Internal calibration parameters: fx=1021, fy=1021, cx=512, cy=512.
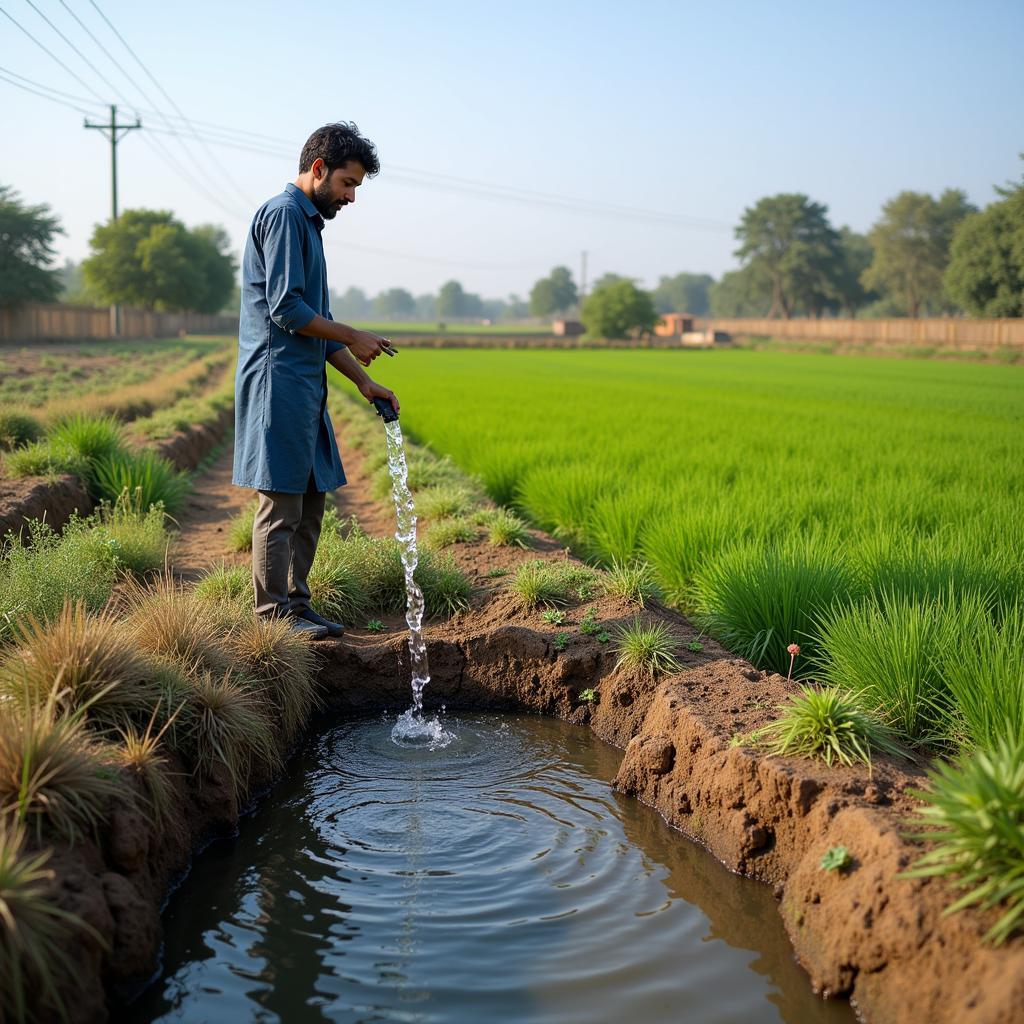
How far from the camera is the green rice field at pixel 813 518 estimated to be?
3.86 meters

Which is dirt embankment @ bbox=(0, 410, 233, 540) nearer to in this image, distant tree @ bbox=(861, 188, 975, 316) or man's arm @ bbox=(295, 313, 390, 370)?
man's arm @ bbox=(295, 313, 390, 370)

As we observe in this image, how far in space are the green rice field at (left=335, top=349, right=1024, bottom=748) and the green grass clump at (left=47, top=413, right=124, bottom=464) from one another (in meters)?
3.32

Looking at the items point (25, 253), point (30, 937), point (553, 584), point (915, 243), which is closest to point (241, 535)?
point (553, 584)

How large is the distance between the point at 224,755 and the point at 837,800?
6.86 ft

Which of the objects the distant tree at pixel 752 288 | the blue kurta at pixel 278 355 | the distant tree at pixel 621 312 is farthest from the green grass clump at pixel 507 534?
the distant tree at pixel 752 288

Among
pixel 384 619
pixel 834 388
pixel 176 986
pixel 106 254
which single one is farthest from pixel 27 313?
pixel 176 986

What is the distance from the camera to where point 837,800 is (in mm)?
3133

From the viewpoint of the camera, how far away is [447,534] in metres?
6.79

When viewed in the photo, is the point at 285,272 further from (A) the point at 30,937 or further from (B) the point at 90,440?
(B) the point at 90,440

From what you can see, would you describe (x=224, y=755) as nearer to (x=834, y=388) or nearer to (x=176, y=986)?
(x=176, y=986)

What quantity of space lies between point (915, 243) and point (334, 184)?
80.3m

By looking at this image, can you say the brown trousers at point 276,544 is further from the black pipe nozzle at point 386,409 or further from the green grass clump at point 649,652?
the green grass clump at point 649,652

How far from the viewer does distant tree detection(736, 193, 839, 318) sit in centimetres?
8269

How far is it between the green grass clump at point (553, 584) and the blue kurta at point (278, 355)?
137 cm
